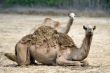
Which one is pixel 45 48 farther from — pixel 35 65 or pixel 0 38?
pixel 0 38

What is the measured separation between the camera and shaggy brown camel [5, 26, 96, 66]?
9828 mm

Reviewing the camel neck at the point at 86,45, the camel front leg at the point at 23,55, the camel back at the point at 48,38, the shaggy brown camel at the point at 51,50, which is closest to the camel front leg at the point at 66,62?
the shaggy brown camel at the point at 51,50

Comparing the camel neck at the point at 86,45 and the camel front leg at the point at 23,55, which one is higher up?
the camel neck at the point at 86,45

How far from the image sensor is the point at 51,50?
32.7 feet

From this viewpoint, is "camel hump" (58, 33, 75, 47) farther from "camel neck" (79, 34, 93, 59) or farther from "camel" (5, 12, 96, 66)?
"camel neck" (79, 34, 93, 59)

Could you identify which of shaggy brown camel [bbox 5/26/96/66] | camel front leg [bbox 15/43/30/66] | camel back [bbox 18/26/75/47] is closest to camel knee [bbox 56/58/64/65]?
shaggy brown camel [bbox 5/26/96/66]

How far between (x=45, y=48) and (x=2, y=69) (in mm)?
1006

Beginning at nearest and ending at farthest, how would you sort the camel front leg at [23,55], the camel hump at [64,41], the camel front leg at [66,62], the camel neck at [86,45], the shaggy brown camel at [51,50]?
1. the camel neck at [86,45]
2. the camel front leg at [66,62]
3. the shaggy brown camel at [51,50]
4. the camel hump at [64,41]
5. the camel front leg at [23,55]

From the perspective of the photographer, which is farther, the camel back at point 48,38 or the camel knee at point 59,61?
the camel back at point 48,38

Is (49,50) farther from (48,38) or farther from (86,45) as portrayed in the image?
(86,45)

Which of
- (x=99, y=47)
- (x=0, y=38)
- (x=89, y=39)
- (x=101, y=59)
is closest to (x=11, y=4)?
(x=0, y=38)

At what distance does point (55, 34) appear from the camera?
1018 centimetres

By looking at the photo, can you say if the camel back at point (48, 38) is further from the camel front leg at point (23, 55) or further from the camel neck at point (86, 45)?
the camel neck at point (86, 45)

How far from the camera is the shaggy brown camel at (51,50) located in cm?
983
